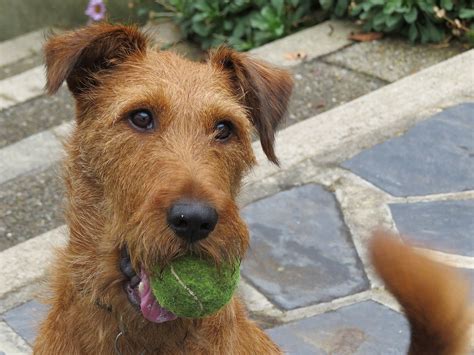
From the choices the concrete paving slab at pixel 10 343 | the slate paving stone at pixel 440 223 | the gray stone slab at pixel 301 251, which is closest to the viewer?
the concrete paving slab at pixel 10 343

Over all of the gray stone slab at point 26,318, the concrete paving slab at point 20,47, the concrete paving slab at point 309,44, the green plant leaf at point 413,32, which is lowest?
the concrete paving slab at point 20,47

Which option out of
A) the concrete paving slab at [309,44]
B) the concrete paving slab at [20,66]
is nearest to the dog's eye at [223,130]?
the concrete paving slab at [309,44]

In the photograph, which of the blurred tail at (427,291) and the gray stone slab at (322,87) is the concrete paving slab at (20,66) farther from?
the blurred tail at (427,291)

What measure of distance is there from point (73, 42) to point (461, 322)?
165 centimetres

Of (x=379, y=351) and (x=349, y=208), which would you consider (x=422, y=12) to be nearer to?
(x=349, y=208)

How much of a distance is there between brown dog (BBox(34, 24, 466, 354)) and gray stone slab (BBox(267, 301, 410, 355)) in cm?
54

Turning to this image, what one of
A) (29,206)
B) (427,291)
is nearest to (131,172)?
(427,291)

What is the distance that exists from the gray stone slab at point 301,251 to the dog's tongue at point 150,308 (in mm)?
1256

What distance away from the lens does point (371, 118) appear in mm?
5520

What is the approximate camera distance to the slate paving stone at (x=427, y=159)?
4922 mm

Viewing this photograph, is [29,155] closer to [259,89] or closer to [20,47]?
[259,89]

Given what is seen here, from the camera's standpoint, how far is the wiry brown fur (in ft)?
Answer: 9.79

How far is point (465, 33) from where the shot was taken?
21.5ft

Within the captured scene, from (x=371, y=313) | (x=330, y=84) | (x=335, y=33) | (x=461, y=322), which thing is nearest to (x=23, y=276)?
(x=371, y=313)
